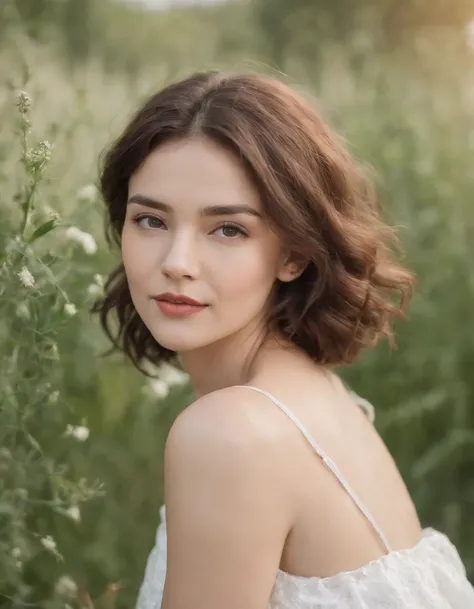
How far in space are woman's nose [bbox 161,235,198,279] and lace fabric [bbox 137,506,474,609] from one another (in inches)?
15.1

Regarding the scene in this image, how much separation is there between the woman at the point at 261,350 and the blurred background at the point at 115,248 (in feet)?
0.97

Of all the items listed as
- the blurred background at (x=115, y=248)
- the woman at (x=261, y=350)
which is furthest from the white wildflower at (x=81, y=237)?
the woman at (x=261, y=350)

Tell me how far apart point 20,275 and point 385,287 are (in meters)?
0.58

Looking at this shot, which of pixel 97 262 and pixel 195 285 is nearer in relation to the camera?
pixel 195 285

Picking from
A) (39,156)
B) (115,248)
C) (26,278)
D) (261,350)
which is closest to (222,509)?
(261,350)

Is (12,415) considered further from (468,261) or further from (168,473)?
(468,261)

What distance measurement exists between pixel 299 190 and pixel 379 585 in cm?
50

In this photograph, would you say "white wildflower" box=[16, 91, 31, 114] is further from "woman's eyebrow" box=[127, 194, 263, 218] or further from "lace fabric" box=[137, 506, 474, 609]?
"lace fabric" box=[137, 506, 474, 609]

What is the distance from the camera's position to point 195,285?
927 millimetres

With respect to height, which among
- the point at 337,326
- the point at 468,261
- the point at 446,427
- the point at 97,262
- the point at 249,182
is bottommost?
the point at 446,427

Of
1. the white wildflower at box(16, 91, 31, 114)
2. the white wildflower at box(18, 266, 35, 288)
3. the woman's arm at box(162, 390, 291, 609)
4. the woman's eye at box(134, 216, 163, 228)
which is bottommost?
the woman's arm at box(162, 390, 291, 609)

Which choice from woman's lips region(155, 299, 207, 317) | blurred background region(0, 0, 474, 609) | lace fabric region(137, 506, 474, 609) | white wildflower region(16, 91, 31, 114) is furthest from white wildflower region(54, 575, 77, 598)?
white wildflower region(16, 91, 31, 114)

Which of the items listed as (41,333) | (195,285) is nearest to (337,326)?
(195,285)

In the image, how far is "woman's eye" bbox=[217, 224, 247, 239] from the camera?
94cm
